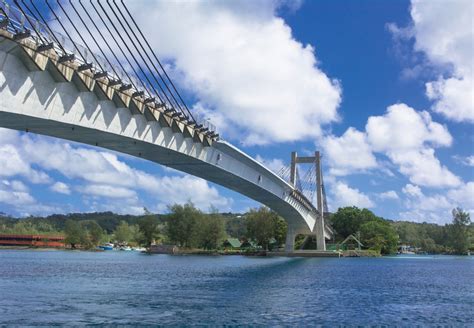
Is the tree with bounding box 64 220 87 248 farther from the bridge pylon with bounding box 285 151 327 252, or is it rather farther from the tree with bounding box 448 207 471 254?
the tree with bounding box 448 207 471 254

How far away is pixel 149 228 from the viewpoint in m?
174

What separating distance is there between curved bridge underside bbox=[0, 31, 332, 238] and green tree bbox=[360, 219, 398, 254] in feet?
332

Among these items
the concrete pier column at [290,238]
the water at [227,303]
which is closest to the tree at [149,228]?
the concrete pier column at [290,238]

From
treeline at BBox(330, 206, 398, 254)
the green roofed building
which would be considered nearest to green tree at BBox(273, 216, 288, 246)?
treeline at BBox(330, 206, 398, 254)

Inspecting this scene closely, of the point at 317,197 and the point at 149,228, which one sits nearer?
the point at 317,197

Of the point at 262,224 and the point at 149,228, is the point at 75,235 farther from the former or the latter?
the point at 262,224

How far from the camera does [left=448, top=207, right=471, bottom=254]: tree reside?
569 ft

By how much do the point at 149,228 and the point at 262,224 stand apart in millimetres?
45472

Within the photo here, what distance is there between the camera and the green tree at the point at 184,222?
15400 cm

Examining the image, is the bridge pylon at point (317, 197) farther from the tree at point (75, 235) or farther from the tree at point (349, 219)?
the tree at point (75, 235)

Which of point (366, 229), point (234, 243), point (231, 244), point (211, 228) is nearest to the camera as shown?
point (366, 229)

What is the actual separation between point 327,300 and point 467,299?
1110 centimetres

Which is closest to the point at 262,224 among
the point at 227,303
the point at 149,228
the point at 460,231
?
the point at 149,228

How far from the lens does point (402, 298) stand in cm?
3872
